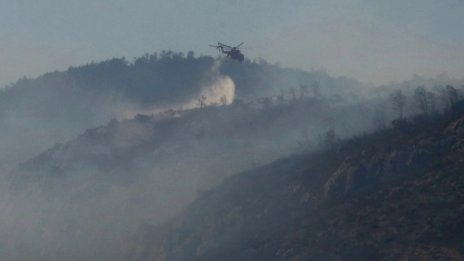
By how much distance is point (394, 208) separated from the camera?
83312mm

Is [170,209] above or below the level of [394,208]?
below

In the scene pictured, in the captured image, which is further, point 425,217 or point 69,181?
point 69,181

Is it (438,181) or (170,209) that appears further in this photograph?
(170,209)

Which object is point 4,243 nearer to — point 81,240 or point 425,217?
point 81,240

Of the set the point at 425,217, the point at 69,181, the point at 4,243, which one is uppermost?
the point at 425,217

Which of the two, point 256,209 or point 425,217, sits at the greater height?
point 425,217

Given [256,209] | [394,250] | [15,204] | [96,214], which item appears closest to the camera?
[394,250]

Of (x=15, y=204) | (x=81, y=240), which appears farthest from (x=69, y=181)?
(x=81, y=240)

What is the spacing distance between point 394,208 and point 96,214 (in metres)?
104

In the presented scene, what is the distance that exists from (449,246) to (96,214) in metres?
118

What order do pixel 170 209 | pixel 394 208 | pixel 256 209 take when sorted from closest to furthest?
pixel 394 208 < pixel 256 209 < pixel 170 209

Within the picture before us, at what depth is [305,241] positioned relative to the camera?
8806 cm

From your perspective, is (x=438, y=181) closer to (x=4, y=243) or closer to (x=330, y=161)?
(x=330, y=161)

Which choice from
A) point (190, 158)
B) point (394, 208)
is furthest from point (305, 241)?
point (190, 158)
